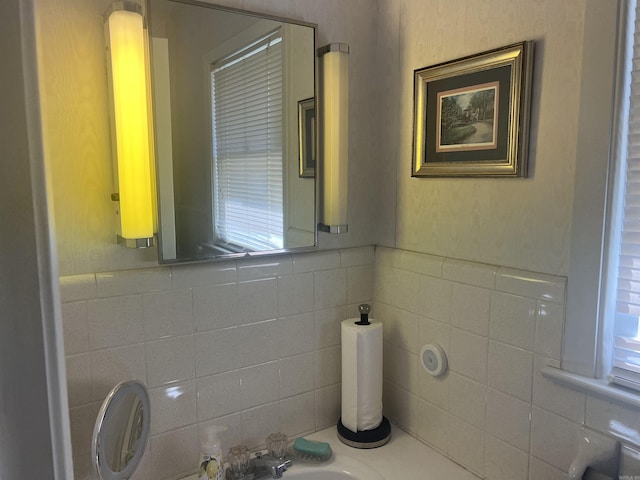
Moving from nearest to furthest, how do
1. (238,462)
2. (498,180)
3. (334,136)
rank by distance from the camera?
(498,180)
(238,462)
(334,136)

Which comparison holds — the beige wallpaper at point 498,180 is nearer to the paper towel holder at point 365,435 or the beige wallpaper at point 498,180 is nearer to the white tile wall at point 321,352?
the white tile wall at point 321,352

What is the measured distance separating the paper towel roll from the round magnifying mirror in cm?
58

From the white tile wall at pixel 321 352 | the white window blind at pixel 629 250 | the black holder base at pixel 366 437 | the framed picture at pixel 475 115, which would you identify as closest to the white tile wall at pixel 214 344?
the white tile wall at pixel 321 352

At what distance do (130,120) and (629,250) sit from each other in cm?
109

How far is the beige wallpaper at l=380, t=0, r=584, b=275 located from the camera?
101 centimetres

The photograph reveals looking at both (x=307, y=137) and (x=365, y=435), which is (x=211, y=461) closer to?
(x=365, y=435)

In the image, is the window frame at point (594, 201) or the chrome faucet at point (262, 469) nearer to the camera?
the window frame at point (594, 201)

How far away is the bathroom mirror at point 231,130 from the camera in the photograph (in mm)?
1144

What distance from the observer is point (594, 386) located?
965 millimetres

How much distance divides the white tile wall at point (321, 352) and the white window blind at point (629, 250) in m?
0.10

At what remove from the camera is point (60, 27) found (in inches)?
39.9

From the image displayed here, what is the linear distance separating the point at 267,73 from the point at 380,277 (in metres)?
0.73

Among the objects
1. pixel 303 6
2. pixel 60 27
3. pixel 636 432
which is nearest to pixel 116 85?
pixel 60 27

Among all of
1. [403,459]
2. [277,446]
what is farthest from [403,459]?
[277,446]
